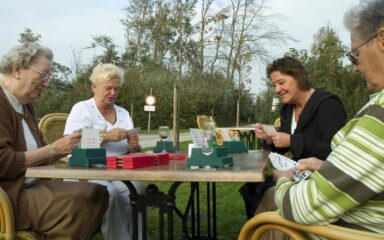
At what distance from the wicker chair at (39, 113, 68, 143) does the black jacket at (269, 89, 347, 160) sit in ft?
5.71

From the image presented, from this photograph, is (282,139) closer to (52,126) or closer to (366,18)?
(366,18)

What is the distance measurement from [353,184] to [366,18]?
0.55m

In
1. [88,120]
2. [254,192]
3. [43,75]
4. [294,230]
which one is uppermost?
[43,75]

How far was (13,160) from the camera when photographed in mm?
2256

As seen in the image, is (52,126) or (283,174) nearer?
(283,174)

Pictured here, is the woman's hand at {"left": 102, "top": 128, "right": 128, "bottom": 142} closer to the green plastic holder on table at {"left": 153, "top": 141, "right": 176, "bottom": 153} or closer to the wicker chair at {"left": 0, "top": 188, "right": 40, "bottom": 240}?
the green plastic holder on table at {"left": 153, "top": 141, "right": 176, "bottom": 153}

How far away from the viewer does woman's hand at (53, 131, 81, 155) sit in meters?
2.46

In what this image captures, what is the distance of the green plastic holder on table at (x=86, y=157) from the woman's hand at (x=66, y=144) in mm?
266

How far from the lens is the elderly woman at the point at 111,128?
306cm

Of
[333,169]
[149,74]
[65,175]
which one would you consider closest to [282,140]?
[65,175]

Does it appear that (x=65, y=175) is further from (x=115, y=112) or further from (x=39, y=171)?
(x=115, y=112)

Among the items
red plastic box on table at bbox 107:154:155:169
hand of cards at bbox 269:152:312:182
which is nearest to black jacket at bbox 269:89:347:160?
hand of cards at bbox 269:152:312:182

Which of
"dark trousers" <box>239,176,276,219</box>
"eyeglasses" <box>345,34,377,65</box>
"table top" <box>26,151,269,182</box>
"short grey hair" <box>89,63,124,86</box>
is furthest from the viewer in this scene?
"short grey hair" <box>89,63,124,86</box>

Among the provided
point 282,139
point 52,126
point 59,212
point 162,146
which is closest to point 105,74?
point 52,126
